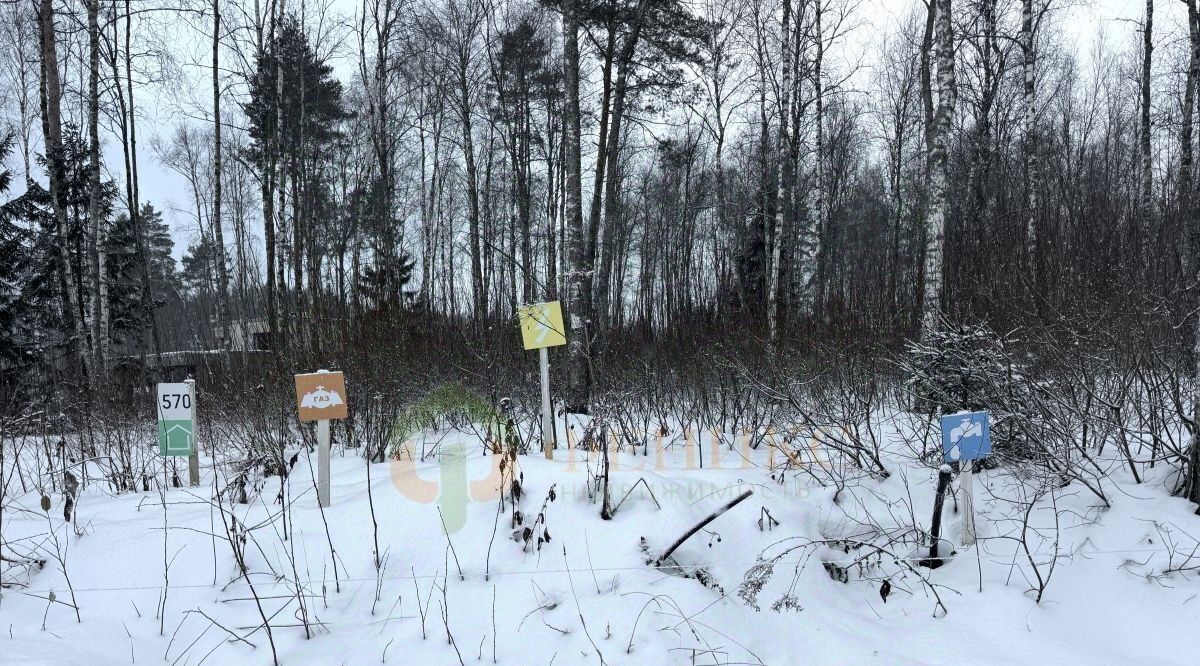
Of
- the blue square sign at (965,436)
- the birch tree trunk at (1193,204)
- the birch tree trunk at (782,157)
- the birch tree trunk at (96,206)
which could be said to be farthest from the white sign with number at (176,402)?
the birch tree trunk at (782,157)

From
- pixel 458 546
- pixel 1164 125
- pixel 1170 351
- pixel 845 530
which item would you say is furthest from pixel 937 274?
pixel 1164 125

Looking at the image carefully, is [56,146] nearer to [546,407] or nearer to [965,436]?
[546,407]

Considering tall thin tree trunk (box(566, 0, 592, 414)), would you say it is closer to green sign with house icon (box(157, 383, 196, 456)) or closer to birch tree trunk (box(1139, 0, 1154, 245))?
green sign with house icon (box(157, 383, 196, 456))

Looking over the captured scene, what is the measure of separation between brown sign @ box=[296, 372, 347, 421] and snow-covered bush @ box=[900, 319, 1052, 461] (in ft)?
11.2

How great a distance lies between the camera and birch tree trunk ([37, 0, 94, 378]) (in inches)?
305

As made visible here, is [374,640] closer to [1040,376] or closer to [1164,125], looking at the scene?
[1040,376]

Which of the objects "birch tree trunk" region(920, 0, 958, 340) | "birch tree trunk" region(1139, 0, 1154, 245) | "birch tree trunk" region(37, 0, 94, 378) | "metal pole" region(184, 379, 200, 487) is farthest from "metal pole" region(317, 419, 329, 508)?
"birch tree trunk" region(1139, 0, 1154, 245)

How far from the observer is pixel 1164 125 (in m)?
12.1

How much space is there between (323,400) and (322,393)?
0.04m

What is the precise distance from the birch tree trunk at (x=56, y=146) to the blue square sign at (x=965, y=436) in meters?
9.90

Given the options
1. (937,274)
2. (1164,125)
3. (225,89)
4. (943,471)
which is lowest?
(943,471)

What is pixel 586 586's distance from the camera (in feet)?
8.52

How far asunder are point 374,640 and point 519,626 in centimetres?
59

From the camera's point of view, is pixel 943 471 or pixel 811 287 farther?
pixel 811 287
